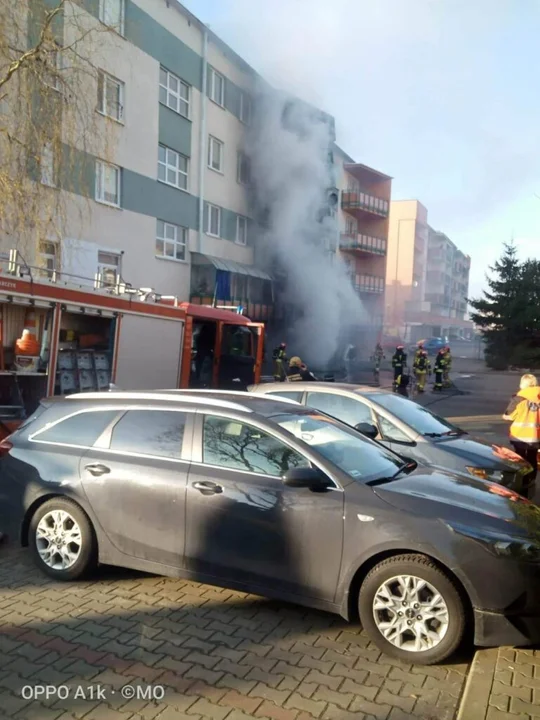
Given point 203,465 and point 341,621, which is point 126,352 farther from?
point 341,621

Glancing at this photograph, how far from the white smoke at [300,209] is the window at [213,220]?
10.2ft

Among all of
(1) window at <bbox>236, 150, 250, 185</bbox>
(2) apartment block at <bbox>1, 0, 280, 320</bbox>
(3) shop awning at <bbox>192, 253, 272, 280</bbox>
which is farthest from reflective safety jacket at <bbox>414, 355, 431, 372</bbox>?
(1) window at <bbox>236, 150, 250, 185</bbox>

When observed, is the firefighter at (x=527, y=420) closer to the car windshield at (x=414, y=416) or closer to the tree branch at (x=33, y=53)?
the car windshield at (x=414, y=416)

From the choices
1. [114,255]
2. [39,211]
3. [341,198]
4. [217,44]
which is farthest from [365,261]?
[39,211]

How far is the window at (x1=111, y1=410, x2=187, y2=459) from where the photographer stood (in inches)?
169

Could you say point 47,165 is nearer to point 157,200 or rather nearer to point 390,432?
point 390,432

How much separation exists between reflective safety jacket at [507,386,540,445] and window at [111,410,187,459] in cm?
470

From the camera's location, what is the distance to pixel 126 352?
34.1 feet

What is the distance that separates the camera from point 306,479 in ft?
12.2

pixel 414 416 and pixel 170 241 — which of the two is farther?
pixel 170 241

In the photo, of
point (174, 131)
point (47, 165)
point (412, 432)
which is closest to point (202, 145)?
point (174, 131)

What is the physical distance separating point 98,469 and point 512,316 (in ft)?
109

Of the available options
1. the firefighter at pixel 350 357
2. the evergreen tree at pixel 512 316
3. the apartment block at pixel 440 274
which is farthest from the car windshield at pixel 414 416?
the apartment block at pixel 440 274

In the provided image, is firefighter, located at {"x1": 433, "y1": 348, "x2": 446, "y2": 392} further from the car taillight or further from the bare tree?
the car taillight
